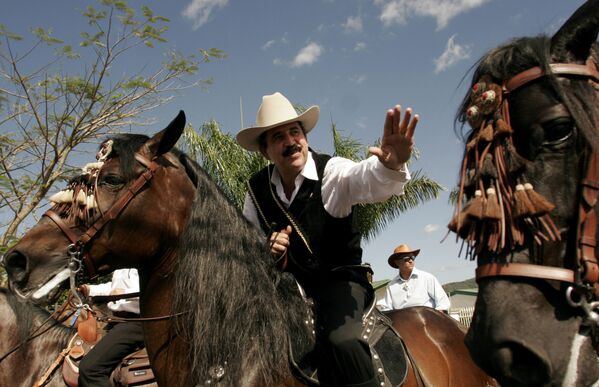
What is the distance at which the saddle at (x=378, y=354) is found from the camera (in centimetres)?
273

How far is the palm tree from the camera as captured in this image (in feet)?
36.5

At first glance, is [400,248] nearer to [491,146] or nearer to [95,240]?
[95,240]

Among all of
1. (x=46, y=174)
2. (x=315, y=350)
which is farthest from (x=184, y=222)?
(x=46, y=174)

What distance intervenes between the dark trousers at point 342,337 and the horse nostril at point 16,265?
1853mm

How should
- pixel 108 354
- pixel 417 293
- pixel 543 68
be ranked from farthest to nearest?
pixel 417 293, pixel 108 354, pixel 543 68

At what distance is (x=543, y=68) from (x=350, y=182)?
1.31 meters

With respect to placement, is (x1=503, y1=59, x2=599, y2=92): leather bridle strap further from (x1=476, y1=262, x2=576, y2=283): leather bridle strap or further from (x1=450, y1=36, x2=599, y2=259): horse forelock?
(x1=476, y1=262, x2=576, y2=283): leather bridle strap

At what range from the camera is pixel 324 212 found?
300cm

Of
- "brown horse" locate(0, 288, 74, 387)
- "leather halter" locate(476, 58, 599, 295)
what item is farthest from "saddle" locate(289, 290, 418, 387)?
"brown horse" locate(0, 288, 74, 387)

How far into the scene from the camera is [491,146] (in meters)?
1.68

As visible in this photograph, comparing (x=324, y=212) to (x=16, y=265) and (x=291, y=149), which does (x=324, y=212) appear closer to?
(x=291, y=149)

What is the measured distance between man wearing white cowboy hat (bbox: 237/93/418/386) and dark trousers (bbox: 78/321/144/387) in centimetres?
156

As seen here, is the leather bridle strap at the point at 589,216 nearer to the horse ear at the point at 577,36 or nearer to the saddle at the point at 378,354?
the horse ear at the point at 577,36

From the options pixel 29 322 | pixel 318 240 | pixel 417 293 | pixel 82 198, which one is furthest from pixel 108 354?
pixel 417 293
